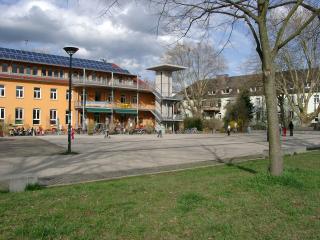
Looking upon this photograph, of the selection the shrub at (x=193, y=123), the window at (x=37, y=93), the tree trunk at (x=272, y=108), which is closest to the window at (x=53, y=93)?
the window at (x=37, y=93)

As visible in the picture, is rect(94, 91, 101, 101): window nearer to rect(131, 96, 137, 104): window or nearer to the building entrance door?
the building entrance door

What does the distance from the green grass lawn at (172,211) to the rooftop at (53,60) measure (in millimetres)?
44443

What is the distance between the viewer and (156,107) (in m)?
56.1

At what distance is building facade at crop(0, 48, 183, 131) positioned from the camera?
4812 centimetres

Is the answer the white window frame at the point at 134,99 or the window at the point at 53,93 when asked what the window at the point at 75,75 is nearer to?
the window at the point at 53,93

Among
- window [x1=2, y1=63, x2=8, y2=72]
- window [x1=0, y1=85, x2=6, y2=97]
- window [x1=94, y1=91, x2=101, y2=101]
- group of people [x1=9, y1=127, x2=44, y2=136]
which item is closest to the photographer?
group of people [x1=9, y1=127, x2=44, y2=136]

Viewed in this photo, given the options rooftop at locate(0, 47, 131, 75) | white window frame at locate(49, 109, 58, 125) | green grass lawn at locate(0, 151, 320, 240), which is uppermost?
rooftop at locate(0, 47, 131, 75)

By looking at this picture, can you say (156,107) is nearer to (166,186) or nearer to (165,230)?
(166,186)

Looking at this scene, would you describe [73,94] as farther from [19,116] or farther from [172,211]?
[172,211]

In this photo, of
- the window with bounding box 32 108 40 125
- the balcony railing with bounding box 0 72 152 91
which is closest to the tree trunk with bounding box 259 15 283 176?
the balcony railing with bounding box 0 72 152 91

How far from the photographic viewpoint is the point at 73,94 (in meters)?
52.9

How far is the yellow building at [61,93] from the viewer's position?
157ft

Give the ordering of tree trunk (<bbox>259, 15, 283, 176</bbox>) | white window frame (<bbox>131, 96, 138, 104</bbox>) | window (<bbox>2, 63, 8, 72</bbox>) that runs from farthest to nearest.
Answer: white window frame (<bbox>131, 96, 138, 104</bbox>) < window (<bbox>2, 63, 8, 72</bbox>) < tree trunk (<bbox>259, 15, 283, 176</bbox>)

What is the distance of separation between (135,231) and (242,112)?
185 feet
